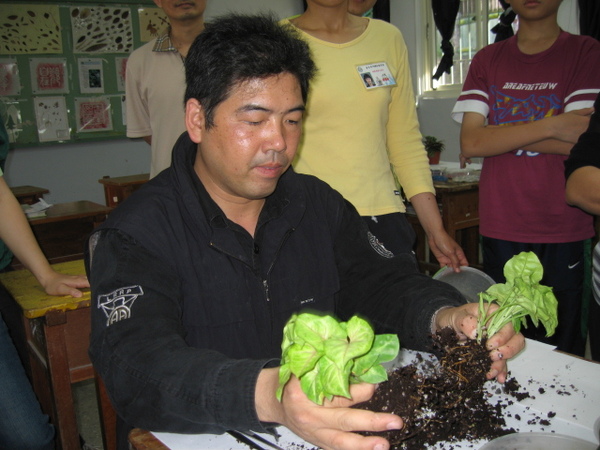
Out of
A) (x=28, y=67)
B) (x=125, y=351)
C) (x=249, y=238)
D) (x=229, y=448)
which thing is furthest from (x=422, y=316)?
(x=28, y=67)

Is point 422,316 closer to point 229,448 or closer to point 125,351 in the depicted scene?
point 229,448

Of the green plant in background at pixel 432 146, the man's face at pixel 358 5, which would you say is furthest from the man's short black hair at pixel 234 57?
the green plant in background at pixel 432 146

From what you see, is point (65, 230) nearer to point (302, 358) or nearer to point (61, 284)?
point (61, 284)

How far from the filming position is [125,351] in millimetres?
1112

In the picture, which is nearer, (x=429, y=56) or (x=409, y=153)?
(x=409, y=153)

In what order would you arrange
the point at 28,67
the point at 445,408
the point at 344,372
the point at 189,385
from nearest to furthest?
1. the point at 344,372
2. the point at 189,385
3. the point at 445,408
4. the point at 28,67

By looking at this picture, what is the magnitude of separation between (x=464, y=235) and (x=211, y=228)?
4.14m

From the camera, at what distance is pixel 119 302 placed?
117 centimetres

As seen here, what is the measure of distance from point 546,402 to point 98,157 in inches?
266

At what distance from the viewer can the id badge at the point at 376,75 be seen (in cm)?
207

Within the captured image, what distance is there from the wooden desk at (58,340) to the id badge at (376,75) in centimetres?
133

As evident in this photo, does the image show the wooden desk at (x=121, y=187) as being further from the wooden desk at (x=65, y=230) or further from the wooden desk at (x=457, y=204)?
the wooden desk at (x=457, y=204)

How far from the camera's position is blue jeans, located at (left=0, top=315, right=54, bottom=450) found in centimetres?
183

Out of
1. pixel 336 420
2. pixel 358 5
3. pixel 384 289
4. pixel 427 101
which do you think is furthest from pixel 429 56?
pixel 336 420
